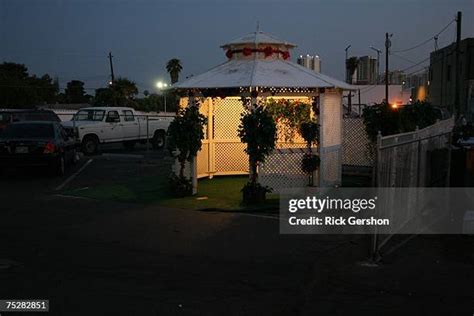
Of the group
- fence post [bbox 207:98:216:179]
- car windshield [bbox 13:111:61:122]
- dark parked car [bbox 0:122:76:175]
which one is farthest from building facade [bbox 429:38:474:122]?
dark parked car [bbox 0:122:76:175]

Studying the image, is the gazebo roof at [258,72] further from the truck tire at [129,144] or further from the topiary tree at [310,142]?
the truck tire at [129,144]

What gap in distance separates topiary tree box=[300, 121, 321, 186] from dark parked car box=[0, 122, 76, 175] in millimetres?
7684

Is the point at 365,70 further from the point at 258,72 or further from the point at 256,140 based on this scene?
the point at 256,140

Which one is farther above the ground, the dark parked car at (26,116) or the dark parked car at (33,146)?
the dark parked car at (26,116)

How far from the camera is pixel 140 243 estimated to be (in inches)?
356

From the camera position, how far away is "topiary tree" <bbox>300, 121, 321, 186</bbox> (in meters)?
13.6

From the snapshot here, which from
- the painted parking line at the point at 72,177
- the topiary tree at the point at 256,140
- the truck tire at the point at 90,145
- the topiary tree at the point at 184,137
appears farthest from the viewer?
the truck tire at the point at 90,145

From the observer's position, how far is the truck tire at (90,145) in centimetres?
2650

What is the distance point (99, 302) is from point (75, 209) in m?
6.47

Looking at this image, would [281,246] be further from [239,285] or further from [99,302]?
[99,302]

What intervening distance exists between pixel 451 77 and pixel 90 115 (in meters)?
35.9

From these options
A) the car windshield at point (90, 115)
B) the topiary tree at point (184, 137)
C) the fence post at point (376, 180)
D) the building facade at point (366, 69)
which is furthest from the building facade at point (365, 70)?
the fence post at point (376, 180)

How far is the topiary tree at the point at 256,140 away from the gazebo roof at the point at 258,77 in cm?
101

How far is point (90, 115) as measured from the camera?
27812mm
